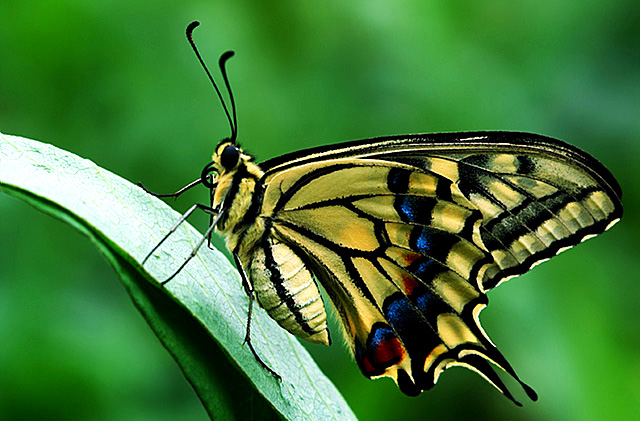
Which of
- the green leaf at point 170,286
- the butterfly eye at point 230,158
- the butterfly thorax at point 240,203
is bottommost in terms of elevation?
the green leaf at point 170,286

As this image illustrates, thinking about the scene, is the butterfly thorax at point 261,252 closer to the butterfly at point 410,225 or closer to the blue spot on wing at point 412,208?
the butterfly at point 410,225

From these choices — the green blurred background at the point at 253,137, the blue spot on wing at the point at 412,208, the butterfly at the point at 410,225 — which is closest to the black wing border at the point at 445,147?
the butterfly at the point at 410,225

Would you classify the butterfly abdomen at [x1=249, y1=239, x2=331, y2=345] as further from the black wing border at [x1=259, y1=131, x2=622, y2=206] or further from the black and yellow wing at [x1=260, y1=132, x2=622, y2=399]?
the black wing border at [x1=259, y1=131, x2=622, y2=206]

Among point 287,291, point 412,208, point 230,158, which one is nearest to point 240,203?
point 230,158

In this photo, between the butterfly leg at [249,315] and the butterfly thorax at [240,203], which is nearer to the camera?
the butterfly leg at [249,315]

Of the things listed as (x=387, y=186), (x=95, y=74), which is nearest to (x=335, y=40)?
(x=95, y=74)

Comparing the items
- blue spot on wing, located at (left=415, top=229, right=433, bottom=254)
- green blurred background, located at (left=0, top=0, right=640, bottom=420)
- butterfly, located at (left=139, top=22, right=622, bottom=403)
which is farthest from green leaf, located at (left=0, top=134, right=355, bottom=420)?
green blurred background, located at (left=0, top=0, right=640, bottom=420)

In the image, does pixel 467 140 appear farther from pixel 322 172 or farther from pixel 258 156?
pixel 258 156
